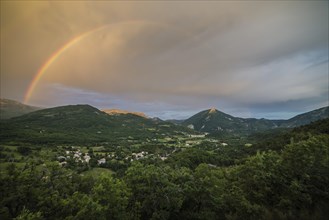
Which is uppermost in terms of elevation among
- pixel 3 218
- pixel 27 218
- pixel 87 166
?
pixel 27 218

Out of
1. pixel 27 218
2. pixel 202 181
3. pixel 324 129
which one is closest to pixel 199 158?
pixel 324 129

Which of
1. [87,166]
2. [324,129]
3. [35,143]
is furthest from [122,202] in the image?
[35,143]

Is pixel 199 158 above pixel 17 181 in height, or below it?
below

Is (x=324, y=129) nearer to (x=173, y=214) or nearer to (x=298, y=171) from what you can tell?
(x=298, y=171)

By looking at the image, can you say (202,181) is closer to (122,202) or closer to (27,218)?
(122,202)

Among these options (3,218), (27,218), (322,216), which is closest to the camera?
(322,216)

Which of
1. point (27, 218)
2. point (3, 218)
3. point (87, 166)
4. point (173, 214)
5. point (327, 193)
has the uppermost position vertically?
point (327, 193)

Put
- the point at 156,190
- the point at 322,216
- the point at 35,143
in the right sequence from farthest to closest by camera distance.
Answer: the point at 35,143
the point at 156,190
the point at 322,216

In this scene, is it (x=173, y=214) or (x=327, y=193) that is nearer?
(x=327, y=193)

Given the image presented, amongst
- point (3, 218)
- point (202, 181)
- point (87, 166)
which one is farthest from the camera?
point (87, 166)
